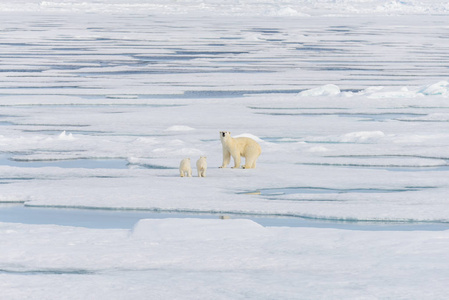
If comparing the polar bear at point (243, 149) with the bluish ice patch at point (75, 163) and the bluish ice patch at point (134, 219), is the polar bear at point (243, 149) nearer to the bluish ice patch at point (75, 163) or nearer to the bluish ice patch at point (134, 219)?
the bluish ice patch at point (75, 163)

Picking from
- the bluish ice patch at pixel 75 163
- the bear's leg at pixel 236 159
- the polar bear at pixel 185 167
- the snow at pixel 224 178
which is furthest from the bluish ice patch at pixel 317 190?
Answer: the bluish ice patch at pixel 75 163

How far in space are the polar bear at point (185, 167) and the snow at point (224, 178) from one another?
6.5 inches

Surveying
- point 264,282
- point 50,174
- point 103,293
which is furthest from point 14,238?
point 50,174

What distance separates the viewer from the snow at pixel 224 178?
13.7 feet

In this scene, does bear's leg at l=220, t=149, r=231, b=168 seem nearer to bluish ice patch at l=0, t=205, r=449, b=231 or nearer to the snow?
the snow

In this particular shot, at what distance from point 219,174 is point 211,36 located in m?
26.0

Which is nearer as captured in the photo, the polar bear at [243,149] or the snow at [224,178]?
the snow at [224,178]

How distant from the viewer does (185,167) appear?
704cm

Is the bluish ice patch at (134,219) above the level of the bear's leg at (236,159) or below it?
below

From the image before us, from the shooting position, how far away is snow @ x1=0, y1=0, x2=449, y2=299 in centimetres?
417

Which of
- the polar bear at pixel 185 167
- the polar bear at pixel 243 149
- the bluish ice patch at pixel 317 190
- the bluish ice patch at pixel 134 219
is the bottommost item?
the bluish ice patch at pixel 134 219

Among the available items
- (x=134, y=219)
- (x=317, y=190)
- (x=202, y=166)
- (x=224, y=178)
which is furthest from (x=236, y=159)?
(x=134, y=219)

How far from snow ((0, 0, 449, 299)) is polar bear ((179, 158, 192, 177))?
164 millimetres

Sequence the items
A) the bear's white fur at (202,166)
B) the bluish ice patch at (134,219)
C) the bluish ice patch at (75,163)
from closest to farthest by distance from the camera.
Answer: the bluish ice patch at (134,219) → the bear's white fur at (202,166) → the bluish ice patch at (75,163)
